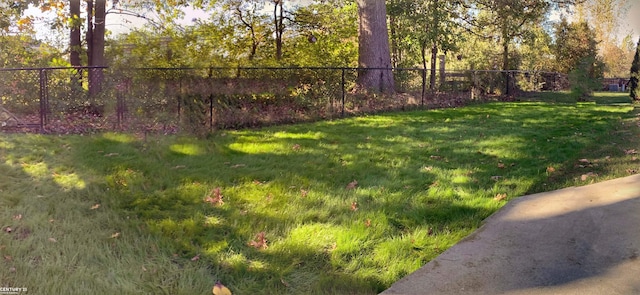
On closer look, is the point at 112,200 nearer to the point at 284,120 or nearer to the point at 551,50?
the point at 284,120

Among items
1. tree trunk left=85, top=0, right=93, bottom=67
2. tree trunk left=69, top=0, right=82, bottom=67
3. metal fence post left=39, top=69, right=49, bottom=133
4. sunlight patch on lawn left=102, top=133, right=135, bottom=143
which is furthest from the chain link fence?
tree trunk left=69, top=0, right=82, bottom=67

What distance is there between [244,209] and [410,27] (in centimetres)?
1696

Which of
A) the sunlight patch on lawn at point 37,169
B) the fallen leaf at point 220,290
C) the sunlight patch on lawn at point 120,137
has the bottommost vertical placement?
the fallen leaf at point 220,290

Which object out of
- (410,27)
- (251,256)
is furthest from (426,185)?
(410,27)

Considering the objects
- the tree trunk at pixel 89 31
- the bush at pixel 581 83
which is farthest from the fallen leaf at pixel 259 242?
the bush at pixel 581 83

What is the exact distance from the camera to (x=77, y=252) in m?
3.10


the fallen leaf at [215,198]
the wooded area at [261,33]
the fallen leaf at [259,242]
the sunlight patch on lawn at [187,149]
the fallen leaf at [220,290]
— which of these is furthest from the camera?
the wooded area at [261,33]

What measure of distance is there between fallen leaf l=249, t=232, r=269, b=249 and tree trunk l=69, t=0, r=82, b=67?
10201mm

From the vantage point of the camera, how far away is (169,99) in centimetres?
838

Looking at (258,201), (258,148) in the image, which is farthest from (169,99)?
(258,201)

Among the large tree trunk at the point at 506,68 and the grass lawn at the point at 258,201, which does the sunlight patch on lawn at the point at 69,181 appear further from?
the large tree trunk at the point at 506,68

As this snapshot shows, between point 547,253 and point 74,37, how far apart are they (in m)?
12.6

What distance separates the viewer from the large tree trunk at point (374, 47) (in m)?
12.8

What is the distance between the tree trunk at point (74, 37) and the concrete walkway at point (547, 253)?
442 inches
